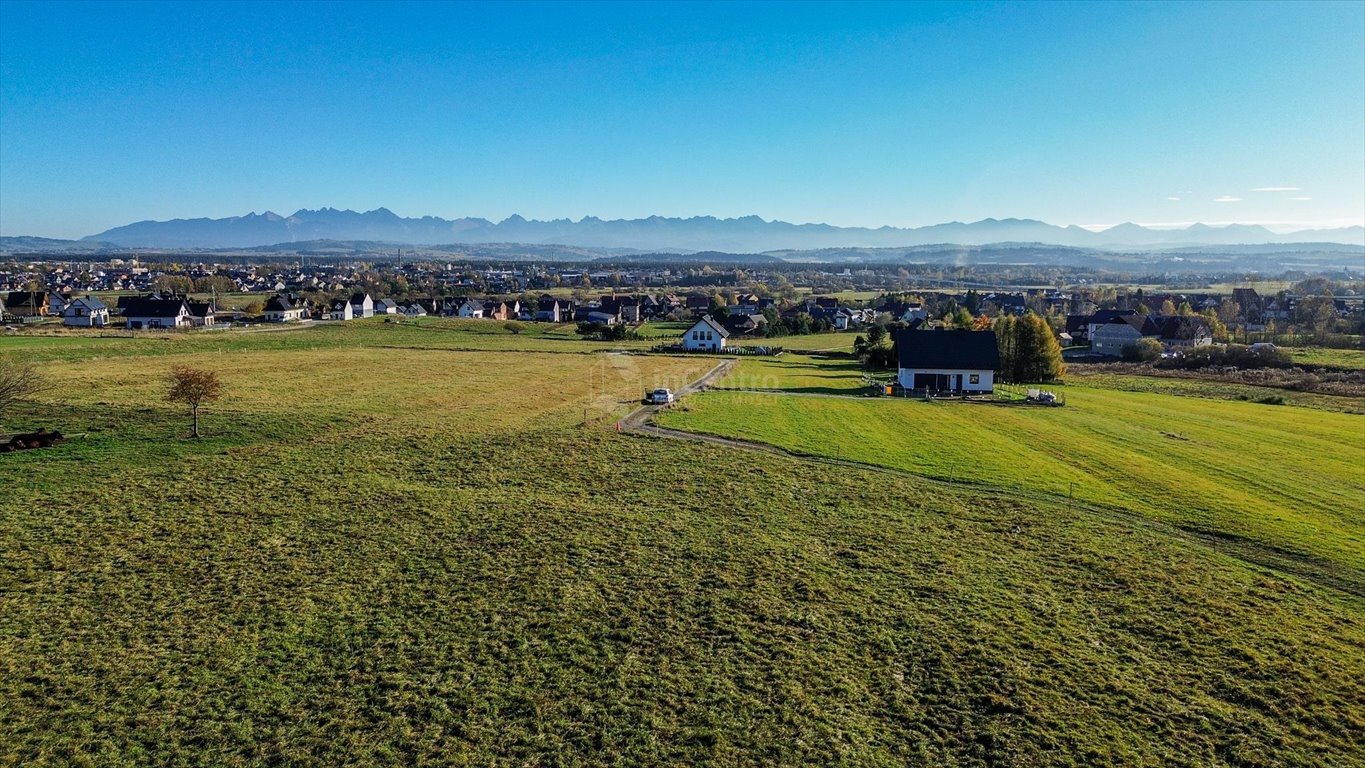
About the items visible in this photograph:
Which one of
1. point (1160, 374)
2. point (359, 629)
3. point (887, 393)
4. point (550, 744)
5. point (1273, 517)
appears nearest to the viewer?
point (550, 744)

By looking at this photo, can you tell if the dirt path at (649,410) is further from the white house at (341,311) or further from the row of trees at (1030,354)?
the white house at (341,311)

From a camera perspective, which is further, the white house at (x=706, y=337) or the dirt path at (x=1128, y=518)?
the white house at (x=706, y=337)

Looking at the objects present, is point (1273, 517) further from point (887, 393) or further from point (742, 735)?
point (887, 393)

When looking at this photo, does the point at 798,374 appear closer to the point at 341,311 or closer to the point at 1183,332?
the point at 1183,332

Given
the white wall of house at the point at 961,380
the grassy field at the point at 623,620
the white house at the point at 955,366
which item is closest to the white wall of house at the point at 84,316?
the grassy field at the point at 623,620

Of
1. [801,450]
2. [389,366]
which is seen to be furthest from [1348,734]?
[389,366]
